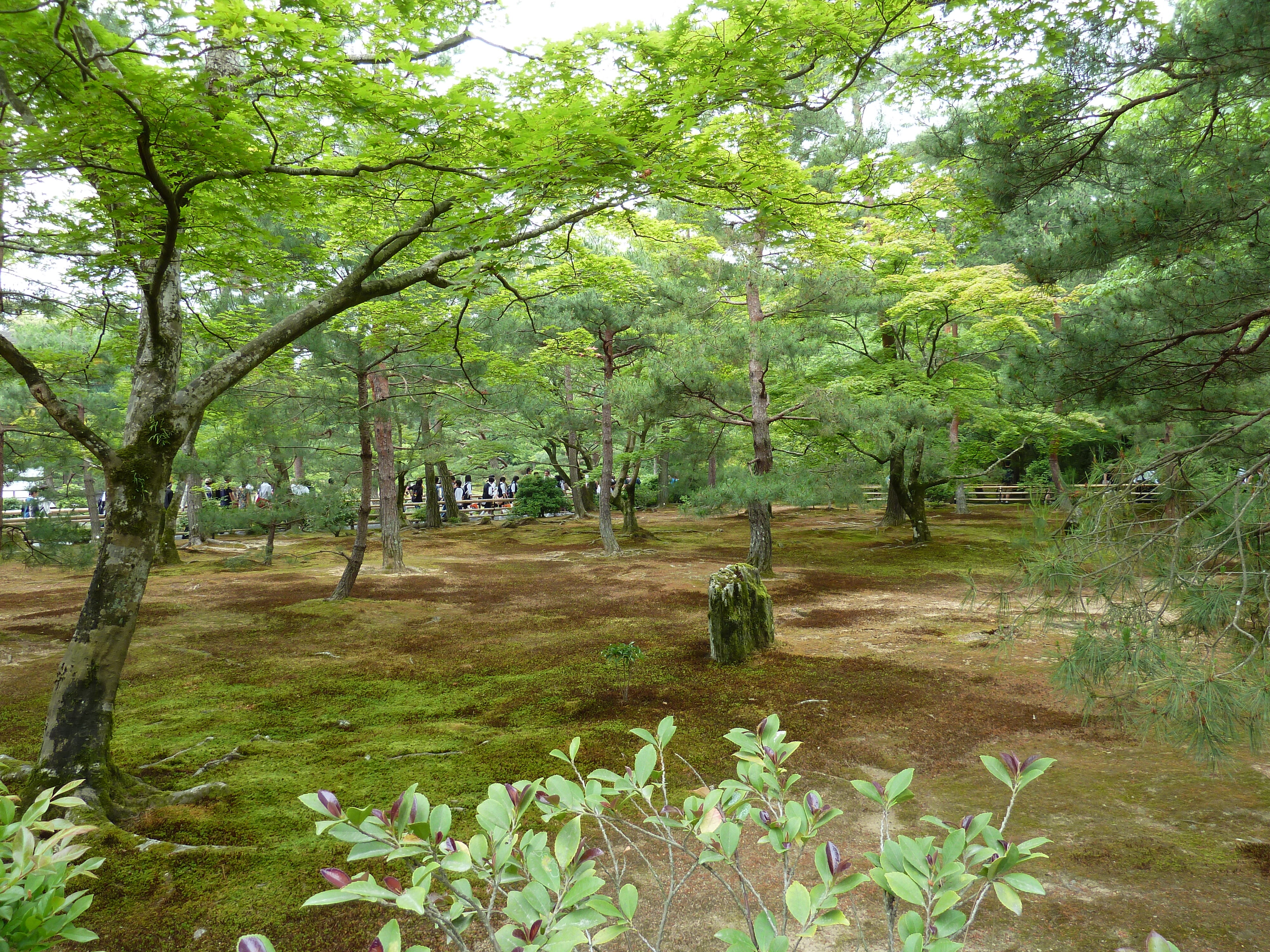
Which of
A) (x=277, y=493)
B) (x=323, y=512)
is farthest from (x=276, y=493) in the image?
(x=323, y=512)

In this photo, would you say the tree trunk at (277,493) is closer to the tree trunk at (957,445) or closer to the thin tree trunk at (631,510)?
the thin tree trunk at (631,510)

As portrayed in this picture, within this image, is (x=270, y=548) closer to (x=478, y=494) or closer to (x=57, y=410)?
(x=57, y=410)

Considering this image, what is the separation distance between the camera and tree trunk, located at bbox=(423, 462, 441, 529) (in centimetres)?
2033

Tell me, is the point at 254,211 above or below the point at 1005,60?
below

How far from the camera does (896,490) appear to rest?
1559 centimetres

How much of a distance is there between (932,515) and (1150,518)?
1834 cm

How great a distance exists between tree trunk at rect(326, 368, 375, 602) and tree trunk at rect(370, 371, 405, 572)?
1215 mm

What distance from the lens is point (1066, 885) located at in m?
2.93

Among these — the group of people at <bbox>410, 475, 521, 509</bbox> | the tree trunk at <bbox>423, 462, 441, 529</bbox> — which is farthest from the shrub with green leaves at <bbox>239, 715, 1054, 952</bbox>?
the group of people at <bbox>410, 475, 521, 509</bbox>

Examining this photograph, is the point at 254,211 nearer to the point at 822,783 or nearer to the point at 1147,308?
the point at 822,783

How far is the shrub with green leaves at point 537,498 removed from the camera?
22781 mm

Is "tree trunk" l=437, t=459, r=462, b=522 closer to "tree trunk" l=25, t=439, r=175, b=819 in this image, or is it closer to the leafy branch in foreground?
"tree trunk" l=25, t=439, r=175, b=819

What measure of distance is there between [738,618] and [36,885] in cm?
570

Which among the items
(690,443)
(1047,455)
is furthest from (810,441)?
(1047,455)
